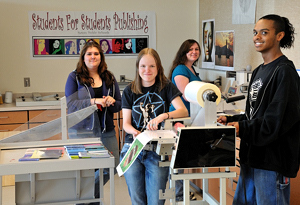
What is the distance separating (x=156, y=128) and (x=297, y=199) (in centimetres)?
134

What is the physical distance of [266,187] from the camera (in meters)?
2.02

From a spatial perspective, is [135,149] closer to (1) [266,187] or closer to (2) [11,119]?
(1) [266,187]

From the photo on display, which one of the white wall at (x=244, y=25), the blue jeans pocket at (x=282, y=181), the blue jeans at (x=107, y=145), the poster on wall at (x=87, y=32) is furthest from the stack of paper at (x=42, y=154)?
the poster on wall at (x=87, y=32)

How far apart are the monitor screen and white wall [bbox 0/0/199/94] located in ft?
13.0

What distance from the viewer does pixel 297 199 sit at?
2963mm

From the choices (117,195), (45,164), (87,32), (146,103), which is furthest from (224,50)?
(45,164)

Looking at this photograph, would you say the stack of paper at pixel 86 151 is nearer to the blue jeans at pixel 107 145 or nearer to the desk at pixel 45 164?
the desk at pixel 45 164

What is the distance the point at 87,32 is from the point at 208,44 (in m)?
1.67

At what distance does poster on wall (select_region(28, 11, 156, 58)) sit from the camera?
18.0 feet

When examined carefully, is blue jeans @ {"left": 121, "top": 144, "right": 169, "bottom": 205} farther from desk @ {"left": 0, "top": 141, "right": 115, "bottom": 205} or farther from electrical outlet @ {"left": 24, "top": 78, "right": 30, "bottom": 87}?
electrical outlet @ {"left": 24, "top": 78, "right": 30, "bottom": 87}

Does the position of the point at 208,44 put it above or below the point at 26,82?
above

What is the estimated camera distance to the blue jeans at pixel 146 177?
8.09 feet

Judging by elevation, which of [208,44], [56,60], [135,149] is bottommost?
[135,149]

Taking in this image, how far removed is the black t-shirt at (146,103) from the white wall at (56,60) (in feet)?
10.7
